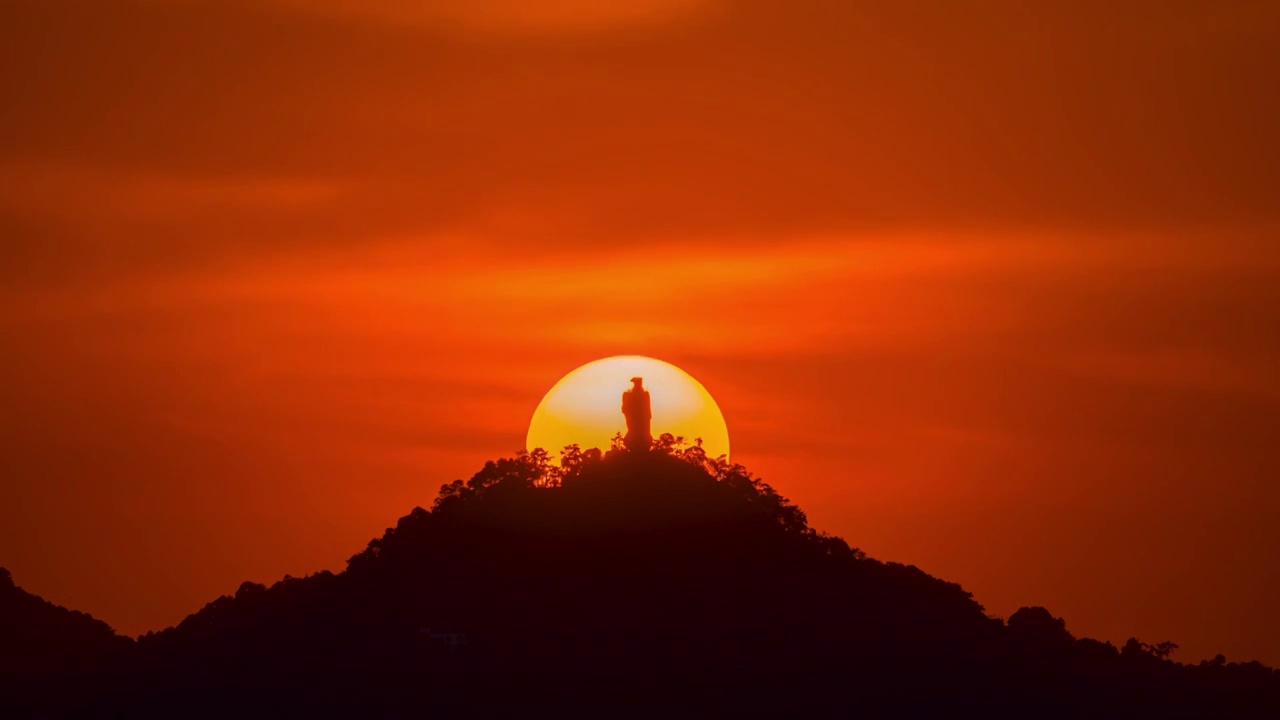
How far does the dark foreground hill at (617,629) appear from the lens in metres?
103

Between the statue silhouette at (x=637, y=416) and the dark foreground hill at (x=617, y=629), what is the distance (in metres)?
0.85

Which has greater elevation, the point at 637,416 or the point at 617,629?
the point at 637,416

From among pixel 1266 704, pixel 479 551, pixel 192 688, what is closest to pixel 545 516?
pixel 479 551

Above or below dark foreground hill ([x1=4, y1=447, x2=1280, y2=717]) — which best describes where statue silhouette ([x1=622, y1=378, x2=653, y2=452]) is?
above

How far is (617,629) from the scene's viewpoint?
347ft

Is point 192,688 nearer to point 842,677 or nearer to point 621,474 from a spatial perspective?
point 621,474

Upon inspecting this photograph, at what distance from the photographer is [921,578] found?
365ft

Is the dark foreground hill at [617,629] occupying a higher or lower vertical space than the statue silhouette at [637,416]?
lower

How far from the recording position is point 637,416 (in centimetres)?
10700

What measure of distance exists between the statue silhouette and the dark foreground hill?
2.79 ft

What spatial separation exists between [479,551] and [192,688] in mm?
15972

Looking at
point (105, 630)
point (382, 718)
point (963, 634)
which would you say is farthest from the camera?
point (105, 630)

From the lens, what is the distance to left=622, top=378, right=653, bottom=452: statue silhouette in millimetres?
106312

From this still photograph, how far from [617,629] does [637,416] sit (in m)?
10.8
